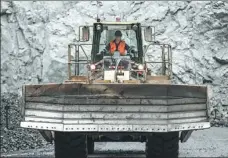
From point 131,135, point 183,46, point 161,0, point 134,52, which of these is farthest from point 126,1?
point 131,135

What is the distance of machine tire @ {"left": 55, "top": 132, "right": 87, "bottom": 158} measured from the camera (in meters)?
8.79

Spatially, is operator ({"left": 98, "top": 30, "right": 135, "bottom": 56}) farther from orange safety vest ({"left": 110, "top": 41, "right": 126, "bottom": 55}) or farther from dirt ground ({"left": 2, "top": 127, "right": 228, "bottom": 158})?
dirt ground ({"left": 2, "top": 127, "right": 228, "bottom": 158})

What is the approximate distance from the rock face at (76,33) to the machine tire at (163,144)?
34.9 ft

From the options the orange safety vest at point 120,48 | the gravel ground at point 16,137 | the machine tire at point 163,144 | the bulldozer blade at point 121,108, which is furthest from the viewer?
the gravel ground at point 16,137

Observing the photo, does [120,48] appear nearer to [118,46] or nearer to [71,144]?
[118,46]

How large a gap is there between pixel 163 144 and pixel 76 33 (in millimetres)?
13425

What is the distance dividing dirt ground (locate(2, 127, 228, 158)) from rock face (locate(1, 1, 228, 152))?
24.2 feet

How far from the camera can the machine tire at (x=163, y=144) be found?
8758mm

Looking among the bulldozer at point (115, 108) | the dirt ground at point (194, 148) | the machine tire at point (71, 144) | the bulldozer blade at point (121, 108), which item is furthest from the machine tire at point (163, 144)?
the dirt ground at point (194, 148)

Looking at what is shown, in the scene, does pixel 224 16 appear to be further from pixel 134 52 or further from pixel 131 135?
pixel 131 135

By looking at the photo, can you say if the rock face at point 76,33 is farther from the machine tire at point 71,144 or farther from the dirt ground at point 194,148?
the machine tire at point 71,144

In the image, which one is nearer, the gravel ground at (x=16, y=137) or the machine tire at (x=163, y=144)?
the machine tire at (x=163, y=144)

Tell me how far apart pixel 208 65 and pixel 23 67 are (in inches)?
280

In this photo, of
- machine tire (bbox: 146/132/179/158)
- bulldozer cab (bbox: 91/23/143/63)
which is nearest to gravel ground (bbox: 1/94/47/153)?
bulldozer cab (bbox: 91/23/143/63)
